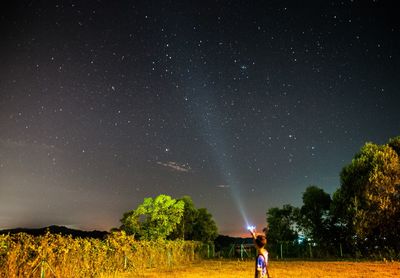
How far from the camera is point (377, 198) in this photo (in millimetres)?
33062

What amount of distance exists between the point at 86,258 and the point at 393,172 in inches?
983

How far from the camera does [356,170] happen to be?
116 feet

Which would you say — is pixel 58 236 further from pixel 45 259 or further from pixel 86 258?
pixel 86 258

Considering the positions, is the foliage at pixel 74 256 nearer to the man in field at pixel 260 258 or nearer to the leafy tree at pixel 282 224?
the man in field at pixel 260 258

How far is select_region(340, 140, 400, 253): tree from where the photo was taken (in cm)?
3303

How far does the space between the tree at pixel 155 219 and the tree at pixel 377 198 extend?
20604 millimetres

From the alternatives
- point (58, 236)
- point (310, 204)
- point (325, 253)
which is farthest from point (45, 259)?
point (310, 204)

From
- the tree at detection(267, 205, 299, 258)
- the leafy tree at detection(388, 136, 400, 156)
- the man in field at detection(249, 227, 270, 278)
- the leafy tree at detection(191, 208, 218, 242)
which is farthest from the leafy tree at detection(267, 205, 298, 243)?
the man in field at detection(249, 227, 270, 278)

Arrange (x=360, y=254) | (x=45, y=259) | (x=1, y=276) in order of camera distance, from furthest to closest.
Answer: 1. (x=360, y=254)
2. (x=45, y=259)
3. (x=1, y=276)

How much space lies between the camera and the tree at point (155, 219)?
154ft

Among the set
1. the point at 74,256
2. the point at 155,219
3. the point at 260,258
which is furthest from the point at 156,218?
the point at 260,258

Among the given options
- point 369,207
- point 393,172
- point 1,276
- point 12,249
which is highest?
point 393,172

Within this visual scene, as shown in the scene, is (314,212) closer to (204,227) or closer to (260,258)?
(204,227)

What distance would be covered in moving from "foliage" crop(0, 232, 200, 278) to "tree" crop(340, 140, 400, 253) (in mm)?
16259
